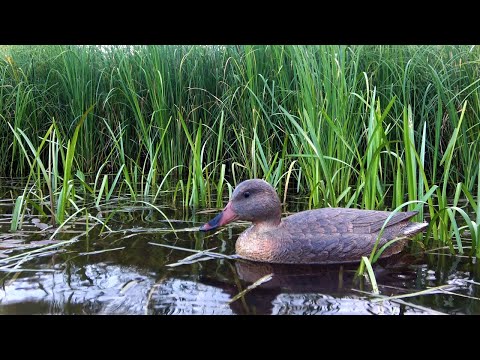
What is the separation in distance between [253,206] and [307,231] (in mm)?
443

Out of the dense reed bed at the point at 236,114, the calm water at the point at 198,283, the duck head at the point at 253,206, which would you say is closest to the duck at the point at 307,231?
the duck head at the point at 253,206

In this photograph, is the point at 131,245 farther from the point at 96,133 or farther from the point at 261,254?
the point at 96,133

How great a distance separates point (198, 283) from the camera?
11.3 feet

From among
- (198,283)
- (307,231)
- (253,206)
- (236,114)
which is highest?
(236,114)

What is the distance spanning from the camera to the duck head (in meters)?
4.13

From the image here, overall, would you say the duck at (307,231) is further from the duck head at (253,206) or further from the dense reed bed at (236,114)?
the dense reed bed at (236,114)

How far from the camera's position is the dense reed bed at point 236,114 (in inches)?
203

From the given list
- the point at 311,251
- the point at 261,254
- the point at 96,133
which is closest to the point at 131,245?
the point at 261,254

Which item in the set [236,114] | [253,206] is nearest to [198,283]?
[253,206]

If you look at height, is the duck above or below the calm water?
above

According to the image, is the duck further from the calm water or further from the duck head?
the calm water

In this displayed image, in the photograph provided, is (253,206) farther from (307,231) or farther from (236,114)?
(236,114)

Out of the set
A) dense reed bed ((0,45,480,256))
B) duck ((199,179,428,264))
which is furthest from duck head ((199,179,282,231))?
dense reed bed ((0,45,480,256))

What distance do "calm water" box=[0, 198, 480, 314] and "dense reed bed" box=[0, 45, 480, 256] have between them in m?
0.88
